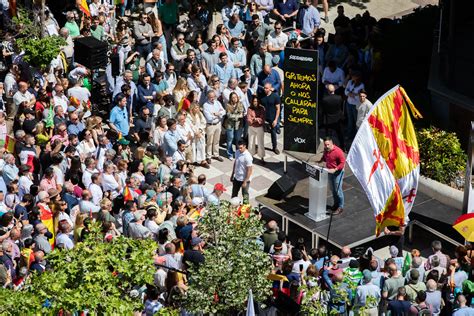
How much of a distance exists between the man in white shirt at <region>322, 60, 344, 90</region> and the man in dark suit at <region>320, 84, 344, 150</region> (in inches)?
25.0

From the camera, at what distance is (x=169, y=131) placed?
954 inches

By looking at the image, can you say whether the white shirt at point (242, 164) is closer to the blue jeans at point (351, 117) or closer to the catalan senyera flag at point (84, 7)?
the blue jeans at point (351, 117)

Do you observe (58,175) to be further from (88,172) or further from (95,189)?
(95,189)

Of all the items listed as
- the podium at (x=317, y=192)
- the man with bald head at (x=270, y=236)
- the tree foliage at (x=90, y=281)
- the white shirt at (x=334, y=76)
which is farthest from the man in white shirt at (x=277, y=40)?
the tree foliage at (x=90, y=281)

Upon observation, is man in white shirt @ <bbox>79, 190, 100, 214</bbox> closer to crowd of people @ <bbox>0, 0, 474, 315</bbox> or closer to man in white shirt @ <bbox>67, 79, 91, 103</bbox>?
crowd of people @ <bbox>0, 0, 474, 315</bbox>

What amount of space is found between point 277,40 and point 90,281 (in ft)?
45.7

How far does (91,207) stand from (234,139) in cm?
528

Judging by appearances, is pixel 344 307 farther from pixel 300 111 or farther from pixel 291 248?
pixel 300 111

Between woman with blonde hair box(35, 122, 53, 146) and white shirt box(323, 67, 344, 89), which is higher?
white shirt box(323, 67, 344, 89)

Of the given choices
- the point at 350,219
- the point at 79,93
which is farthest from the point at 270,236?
the point at 79,93

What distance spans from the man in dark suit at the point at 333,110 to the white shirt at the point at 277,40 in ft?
7.79

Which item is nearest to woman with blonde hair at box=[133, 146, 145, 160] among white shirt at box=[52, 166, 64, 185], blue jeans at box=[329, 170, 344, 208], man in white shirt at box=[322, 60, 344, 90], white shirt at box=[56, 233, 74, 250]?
→ white shirt at box=[52, 166, 64, 185]

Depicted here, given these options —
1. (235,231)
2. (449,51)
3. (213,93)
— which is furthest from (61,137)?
(449,51)

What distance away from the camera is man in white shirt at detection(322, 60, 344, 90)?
88.9 ft
